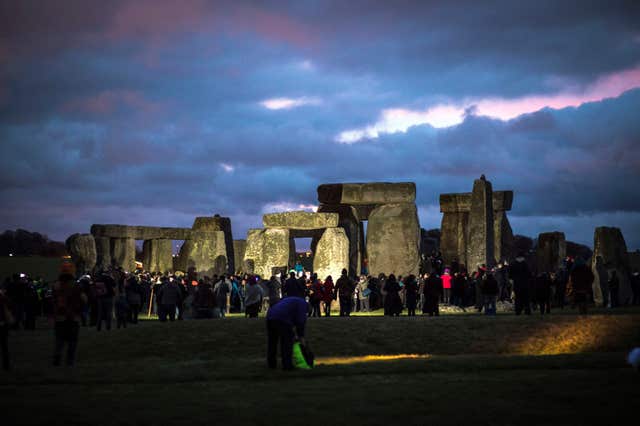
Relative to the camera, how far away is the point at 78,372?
38.0 ft

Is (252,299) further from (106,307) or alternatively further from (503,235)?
(503,235)

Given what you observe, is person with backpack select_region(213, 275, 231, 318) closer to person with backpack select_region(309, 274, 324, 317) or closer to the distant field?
person with backpack select_region(309, 274, 324, 317)

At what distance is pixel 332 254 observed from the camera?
2738 cm

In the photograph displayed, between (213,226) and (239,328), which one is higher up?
(213,226)

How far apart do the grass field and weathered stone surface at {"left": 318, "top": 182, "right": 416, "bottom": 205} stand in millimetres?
11265

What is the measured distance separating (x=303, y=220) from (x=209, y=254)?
8.30m

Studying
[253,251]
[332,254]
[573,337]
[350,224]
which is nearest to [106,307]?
[253,251]

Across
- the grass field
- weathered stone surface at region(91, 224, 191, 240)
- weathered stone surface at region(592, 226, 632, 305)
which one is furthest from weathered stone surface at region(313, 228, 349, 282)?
weathered stone surface at region(91, 224, 191, 240)

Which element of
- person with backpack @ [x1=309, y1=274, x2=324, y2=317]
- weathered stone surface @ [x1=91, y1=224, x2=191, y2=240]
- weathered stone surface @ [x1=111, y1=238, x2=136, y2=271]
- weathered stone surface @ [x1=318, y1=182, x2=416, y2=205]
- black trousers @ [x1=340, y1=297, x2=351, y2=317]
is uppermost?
weathered stone surface @ [x1=318, y1=182, x2=416, y2=205]

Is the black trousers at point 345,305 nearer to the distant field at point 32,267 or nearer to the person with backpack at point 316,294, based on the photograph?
the person with backpack at point 316,294

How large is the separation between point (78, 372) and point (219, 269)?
2274 cm

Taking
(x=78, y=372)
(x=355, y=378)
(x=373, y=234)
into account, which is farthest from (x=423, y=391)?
(x=373, y=234)

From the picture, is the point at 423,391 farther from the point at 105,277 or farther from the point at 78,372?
the point at 105,277

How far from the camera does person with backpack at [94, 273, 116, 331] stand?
1841 centimetres
